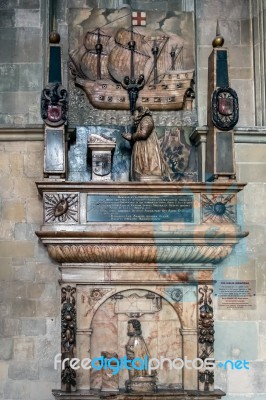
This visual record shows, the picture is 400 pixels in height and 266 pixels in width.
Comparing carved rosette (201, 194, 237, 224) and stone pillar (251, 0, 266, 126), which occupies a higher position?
stone pillar (251, 0, 266, 126)

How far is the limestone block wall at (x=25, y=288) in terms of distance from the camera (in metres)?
8.53

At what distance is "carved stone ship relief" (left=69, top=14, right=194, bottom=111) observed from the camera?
9.40m

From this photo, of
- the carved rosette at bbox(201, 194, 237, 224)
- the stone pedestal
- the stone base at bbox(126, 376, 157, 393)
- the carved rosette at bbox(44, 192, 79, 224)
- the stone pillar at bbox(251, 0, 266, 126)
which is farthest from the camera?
the stone pillar at bbox(251, 0, 266, 126)

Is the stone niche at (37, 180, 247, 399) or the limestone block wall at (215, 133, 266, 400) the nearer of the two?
the stone niche at (37, 180, 247, 399)

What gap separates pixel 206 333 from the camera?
864 centimetres

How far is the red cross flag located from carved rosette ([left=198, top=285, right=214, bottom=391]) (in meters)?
3.49

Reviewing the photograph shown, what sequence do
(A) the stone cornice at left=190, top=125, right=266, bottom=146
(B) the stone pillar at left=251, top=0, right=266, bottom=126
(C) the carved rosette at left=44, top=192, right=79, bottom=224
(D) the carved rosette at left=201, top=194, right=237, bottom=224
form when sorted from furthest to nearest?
1. (B) the stone pillar at left=251, top=0, right=266, bottom=126
2. (A) the stone cornice at left=190, top=125, right=266, bottom=146
3. (D) the carved rosette at left=201, top=194, right=237, bottom=224
4. (C) the carved rosette at left=44, top=192, right=79, bottom=224

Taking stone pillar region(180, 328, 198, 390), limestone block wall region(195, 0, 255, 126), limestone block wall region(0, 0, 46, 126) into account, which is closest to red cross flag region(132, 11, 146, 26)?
limestone block wall region(195, 0, 255, 126)

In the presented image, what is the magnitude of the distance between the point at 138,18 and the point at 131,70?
2.44ft

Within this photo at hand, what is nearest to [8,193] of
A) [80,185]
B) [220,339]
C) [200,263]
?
[80,185]

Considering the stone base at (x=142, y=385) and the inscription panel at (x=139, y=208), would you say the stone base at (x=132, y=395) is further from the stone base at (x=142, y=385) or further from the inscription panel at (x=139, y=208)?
the inscription panel at (x=139, y=208)

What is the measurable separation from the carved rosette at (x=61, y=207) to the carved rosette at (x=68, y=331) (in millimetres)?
784

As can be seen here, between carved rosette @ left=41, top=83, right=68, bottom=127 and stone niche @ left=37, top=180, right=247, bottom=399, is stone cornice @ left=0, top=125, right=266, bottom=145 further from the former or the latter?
stone niche @ left=37, top=180, right=247, bottom=399

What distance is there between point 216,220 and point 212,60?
1.97 meters
